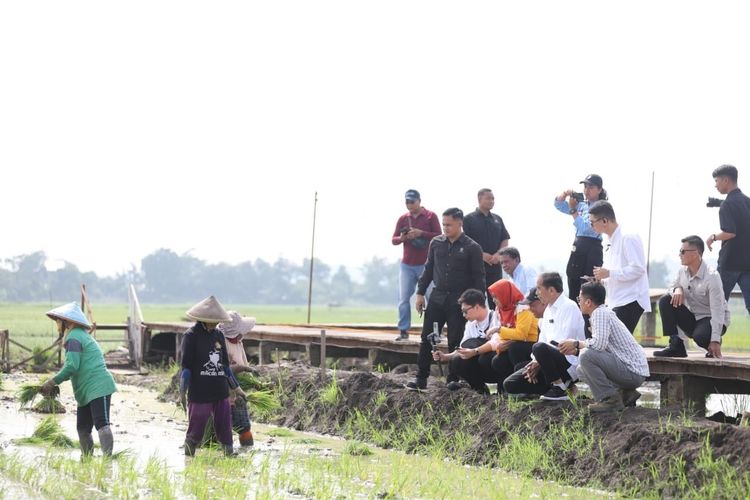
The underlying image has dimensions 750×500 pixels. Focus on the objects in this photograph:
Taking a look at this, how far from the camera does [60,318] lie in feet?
29.7

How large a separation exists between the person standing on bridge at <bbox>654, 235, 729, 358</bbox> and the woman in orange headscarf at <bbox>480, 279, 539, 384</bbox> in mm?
1102

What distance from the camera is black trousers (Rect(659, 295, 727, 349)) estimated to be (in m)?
9.80

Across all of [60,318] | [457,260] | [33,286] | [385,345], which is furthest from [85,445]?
[33,286]

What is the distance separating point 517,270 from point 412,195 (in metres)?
1.82

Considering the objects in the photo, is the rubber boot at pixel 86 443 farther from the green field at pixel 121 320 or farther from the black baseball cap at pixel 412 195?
the green field at pixel 121 320

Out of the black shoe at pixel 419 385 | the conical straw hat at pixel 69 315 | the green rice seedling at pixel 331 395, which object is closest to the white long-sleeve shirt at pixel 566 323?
the black shoe at pixel 419 385

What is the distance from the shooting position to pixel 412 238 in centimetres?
1274

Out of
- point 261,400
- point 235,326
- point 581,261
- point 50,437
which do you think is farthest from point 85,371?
point 581,261

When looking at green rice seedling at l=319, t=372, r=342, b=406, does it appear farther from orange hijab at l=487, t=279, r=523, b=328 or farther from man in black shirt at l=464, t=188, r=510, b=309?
orange hijab at l=487, t=279, r=523, b=328

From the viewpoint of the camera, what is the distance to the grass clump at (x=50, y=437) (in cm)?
1001

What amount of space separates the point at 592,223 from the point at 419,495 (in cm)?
305

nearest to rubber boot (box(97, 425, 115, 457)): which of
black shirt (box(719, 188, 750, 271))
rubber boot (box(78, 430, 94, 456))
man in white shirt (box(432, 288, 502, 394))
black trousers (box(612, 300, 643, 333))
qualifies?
rubber boot (box(78, 430, 94, 456))

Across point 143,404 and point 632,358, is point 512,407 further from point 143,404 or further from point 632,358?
point 143,404

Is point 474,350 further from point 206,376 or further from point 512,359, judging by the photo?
point 206,376
